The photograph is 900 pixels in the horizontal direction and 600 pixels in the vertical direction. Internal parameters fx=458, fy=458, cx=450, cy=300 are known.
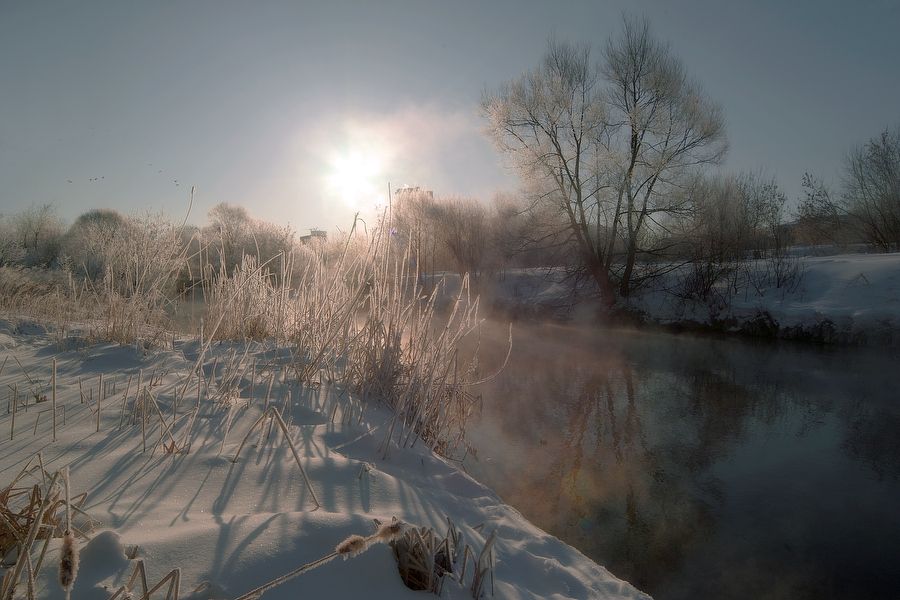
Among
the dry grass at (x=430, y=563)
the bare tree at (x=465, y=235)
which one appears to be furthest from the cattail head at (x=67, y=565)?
the bare tree at (x=465, y=235)

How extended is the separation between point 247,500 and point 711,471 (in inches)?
144

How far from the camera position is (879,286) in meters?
9.02

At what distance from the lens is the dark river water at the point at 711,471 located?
2.59 m

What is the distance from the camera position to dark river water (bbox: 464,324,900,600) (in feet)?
8.50

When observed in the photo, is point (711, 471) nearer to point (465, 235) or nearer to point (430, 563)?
point (430, 563)

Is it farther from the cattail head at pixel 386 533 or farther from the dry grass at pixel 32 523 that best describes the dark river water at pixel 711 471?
the dry grass at pixel 32 523

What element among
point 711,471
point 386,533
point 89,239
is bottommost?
point 711,471

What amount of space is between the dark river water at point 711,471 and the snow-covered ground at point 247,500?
1.22m

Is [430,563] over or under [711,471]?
over

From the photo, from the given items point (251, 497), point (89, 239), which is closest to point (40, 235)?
point (89, 239)

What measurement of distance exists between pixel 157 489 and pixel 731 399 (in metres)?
6.16

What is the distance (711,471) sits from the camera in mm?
3707

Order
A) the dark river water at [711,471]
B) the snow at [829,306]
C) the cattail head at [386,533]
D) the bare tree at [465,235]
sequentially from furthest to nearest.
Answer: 1. the bare tree at [465,235]
2. the snow at [829,306]
3. the dark river water at [711,471]
4. the cattail head at [386,533]

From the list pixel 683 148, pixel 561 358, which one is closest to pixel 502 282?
pixel 683 148
